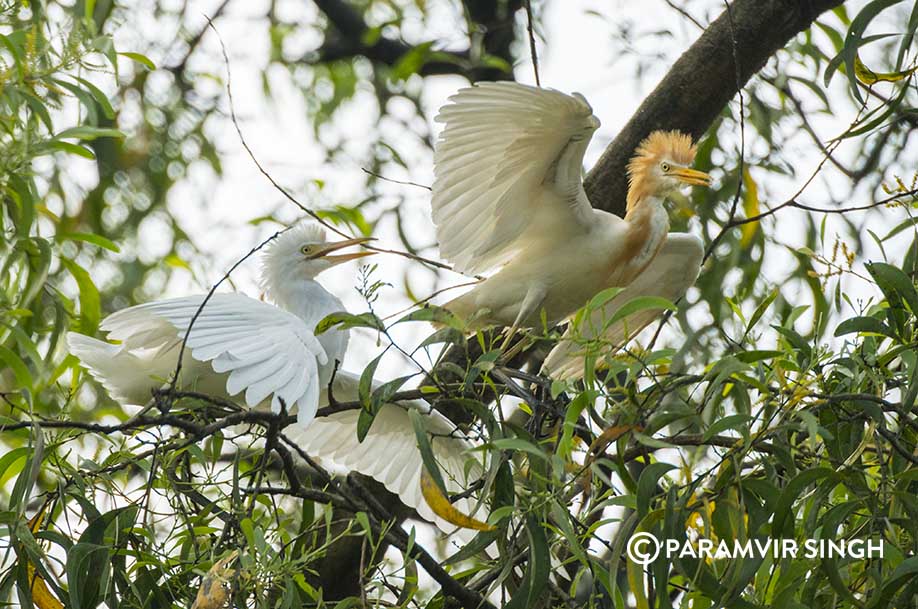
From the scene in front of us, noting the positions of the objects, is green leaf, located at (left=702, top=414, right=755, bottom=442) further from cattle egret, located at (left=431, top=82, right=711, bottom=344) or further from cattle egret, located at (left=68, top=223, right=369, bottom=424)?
cattle egret, located at (left=431, top=82, right=711, bottom=344)

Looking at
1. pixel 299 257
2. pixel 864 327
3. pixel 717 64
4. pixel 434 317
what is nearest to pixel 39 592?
pixel 434 317

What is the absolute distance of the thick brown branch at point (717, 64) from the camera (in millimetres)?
2578

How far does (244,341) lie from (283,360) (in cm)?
11

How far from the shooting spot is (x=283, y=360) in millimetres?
1904

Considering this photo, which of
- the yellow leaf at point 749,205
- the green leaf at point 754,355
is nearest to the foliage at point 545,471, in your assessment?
the green leaf at point 754,355

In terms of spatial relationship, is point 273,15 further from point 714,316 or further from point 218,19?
point 714,316

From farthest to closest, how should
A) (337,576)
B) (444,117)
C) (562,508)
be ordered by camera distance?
(337,576) < (444,117) < (562,508)

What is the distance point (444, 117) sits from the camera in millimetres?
2318

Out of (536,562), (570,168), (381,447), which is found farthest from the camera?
(381,447)

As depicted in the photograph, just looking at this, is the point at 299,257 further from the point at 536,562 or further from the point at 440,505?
the point at 536,562

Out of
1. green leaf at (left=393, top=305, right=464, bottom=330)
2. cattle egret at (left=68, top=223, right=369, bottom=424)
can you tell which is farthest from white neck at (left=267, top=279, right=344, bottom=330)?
green leaf at (left=393, top=305, right=464, bottom=330)

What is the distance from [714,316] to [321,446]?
1.09 m

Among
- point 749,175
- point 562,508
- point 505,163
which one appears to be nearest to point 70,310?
point 505,163

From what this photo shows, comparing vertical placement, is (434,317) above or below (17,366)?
below
